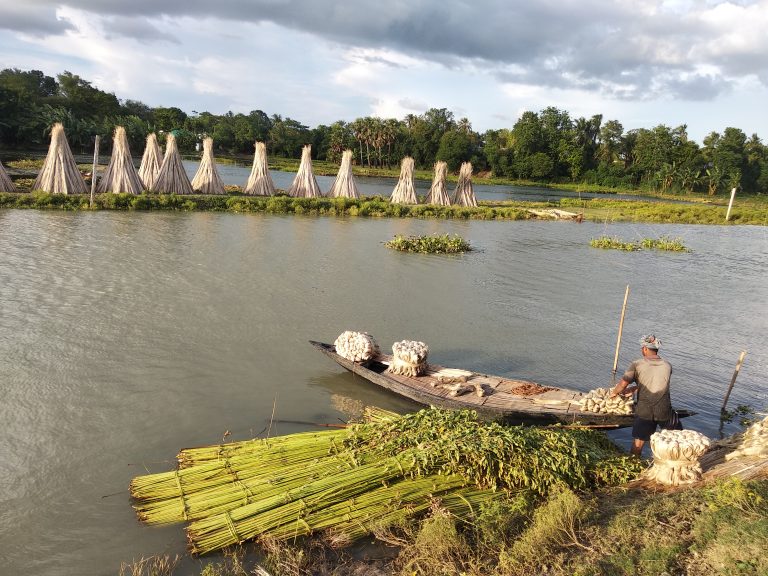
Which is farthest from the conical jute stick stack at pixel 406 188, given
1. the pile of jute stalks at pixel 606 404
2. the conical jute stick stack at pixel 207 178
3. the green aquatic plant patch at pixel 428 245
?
the pile of jute stalks at pixel 606 404

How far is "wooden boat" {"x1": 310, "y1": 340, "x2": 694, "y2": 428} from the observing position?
6.73 m

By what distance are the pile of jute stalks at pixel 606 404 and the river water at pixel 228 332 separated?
734mm

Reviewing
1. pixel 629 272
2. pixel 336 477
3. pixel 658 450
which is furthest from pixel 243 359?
pixel 629 272

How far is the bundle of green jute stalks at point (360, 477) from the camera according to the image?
4.65 metres

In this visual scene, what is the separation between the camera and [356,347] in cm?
802

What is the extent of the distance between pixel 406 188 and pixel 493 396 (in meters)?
25.2

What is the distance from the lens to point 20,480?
5.56m

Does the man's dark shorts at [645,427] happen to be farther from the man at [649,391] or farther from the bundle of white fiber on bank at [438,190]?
the bundle of white fiber on bank at [438,190]

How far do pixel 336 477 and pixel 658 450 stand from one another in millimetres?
3007

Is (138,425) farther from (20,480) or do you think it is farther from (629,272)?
(629,272)

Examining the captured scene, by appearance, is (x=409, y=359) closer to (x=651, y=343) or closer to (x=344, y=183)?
(x=651, y=343)

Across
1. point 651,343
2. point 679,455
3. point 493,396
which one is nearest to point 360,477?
point 493,396

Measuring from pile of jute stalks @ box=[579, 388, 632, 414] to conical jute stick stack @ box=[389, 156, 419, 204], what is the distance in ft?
81.7

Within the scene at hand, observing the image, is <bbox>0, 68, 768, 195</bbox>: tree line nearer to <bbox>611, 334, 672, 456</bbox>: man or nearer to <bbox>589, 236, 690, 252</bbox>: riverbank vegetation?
<bbox>589, 236, 690, 252</bbox>: riverbank vegetation
